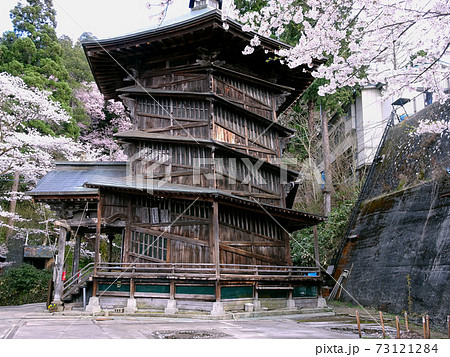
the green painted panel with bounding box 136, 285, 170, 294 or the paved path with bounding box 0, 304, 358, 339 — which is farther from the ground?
the green painted panel with bounding box 136, 285, 170, 294

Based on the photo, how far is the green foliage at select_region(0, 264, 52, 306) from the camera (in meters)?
21.4

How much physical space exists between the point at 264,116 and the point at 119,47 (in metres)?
7.14

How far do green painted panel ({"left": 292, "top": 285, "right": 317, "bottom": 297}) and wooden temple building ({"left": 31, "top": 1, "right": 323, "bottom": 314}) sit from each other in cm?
→ 4

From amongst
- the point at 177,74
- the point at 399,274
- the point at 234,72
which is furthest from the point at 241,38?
the point at 399,274

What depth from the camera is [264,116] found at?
17953 mm

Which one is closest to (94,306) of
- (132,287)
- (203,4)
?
(132,287)

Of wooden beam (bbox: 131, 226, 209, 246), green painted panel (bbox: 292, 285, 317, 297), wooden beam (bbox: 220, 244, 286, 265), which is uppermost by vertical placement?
wooden beam (bbox: 131, 226, 209, 246)

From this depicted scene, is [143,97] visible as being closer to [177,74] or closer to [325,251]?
[177,74]

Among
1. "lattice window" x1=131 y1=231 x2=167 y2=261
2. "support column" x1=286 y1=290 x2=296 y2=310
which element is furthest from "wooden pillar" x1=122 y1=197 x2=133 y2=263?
"support column" x1=286 y1=290 x2=296 y2=310

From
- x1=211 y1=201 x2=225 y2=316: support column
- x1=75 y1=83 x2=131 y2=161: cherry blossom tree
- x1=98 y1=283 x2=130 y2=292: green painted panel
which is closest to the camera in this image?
x1=211 y1=201 x2=225 y2=316: support column

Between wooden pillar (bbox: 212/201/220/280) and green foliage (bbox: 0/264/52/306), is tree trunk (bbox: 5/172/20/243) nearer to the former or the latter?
green foliage (bbox: 0/264/52/306)

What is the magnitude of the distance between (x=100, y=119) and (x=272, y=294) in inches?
1173

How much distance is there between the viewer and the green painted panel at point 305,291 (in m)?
14.9

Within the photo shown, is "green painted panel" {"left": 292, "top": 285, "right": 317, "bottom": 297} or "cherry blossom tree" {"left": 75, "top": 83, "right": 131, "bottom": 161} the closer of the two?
"green painted panel" {"left": 292, "top": 285, "right": 317, "bottom": 297}
